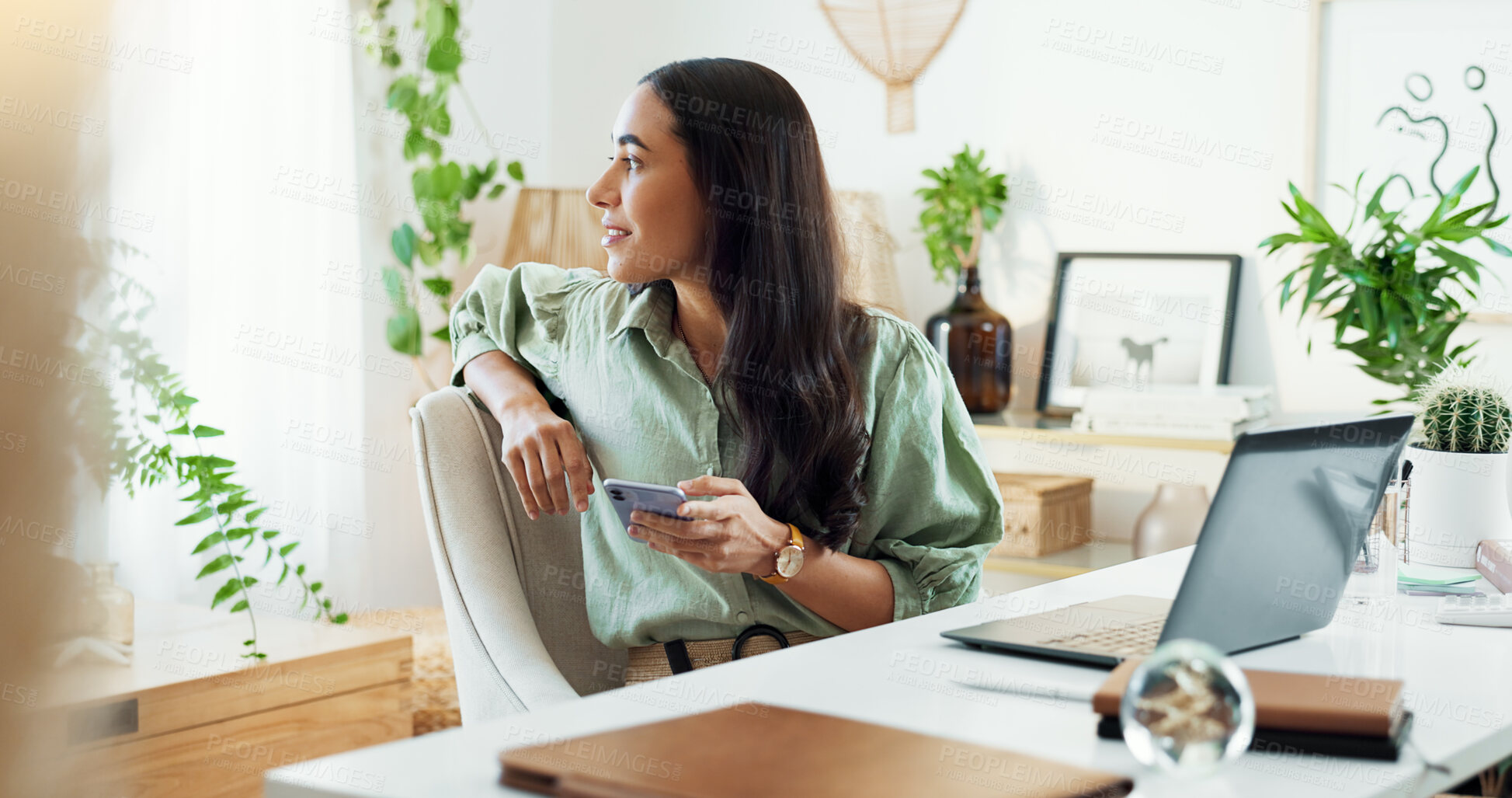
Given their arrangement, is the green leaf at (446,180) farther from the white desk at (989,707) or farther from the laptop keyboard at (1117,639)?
the laptop keyboard at (1117,639)

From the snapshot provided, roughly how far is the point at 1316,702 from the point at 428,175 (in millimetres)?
2739

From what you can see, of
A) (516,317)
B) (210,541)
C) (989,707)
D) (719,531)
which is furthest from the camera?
(210,541)

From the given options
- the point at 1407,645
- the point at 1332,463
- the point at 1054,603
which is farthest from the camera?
the point at 1054,603

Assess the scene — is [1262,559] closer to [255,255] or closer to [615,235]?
[615,235]

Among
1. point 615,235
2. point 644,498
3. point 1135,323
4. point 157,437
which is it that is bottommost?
point 157,437

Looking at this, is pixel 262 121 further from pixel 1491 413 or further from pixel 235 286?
pixel 1491 413

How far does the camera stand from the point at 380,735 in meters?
2.39

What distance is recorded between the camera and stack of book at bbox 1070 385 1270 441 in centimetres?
266

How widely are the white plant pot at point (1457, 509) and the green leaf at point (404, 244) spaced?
7.72 ft

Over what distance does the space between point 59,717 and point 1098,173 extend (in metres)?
2.54

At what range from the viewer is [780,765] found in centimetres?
69

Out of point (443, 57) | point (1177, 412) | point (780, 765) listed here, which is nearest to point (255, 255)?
point (443, 57)

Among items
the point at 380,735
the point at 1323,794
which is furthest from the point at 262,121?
the point at 1323,794

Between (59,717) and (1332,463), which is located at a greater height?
(1332,463)
